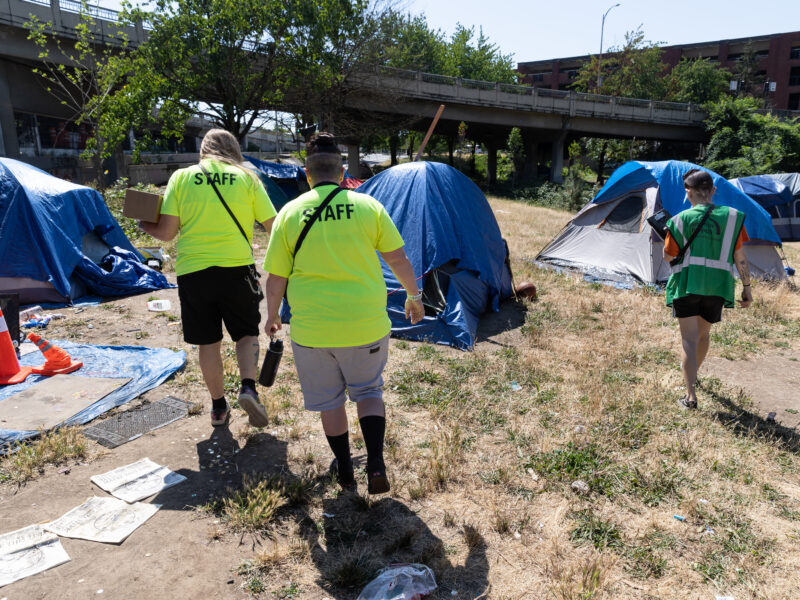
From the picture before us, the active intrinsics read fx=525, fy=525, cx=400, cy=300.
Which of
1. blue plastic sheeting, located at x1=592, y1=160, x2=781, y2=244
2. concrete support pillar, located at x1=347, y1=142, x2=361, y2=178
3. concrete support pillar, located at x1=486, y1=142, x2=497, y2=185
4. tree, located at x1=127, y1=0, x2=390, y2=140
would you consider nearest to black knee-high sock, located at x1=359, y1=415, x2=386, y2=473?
blue plastic sheeting, located at x1=592, y1=160, x2=781, y2=244

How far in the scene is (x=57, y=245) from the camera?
22.9ft

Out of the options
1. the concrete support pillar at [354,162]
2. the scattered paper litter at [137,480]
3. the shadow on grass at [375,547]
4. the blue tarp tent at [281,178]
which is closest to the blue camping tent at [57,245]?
the scattered paper litter at [137,480]

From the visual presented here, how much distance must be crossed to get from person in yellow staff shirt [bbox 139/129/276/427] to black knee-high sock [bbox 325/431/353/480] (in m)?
Answer: 0.72

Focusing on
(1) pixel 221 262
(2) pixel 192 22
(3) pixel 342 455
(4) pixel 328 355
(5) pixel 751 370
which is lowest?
(5) pixel 751 370

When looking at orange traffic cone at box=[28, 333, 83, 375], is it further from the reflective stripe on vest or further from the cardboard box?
the reflective stripe on vest

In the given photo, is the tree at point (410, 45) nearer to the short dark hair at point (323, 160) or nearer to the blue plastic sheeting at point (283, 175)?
the blue plastic sheeting at point (283, 175)

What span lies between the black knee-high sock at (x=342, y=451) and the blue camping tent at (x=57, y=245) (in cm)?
569

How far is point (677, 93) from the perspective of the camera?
42938 millimetres

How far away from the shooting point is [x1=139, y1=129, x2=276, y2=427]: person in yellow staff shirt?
3.38 metres

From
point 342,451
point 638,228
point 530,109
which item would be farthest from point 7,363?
point 530,109

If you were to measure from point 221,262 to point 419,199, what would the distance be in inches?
133

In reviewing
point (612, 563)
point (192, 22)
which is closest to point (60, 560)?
point (612, 563)

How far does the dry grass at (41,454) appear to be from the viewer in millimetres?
3178

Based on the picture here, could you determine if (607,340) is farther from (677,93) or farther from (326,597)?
(677,93)
